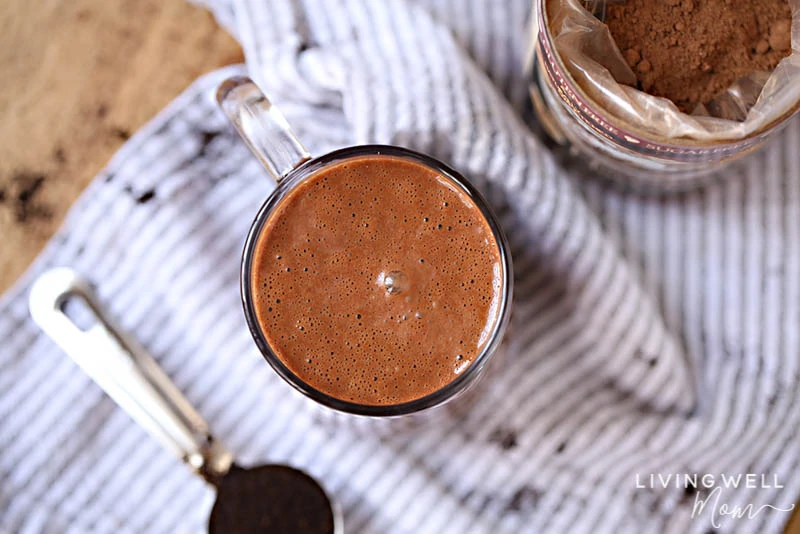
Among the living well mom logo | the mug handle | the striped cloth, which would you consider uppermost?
the mug handle

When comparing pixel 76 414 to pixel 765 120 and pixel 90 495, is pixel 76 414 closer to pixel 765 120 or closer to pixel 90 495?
pixel 90 495

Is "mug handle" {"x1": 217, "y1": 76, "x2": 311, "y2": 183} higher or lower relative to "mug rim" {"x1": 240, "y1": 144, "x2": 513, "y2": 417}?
higher

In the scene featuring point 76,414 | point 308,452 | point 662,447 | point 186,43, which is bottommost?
point 662,447

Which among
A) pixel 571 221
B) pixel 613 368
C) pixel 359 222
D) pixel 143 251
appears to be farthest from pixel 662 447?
pixel 143 251

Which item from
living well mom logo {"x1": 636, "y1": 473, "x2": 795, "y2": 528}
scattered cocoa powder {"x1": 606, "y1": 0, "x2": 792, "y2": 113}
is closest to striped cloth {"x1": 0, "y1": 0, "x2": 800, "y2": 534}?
living well mom logo {"x1": 636, "y1": 473, "x2": 795, "y2": 528}

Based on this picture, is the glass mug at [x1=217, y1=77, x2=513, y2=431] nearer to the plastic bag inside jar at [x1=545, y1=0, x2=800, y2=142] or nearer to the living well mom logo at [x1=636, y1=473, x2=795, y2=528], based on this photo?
the plastic bag inside jar at [x1=545, y1=0, x2=800, y2=142]

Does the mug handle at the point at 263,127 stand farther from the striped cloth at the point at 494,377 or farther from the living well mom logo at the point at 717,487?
the living well mom logo at the point at 717,487

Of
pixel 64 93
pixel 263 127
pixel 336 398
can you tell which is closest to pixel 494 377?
pixel 336 398
